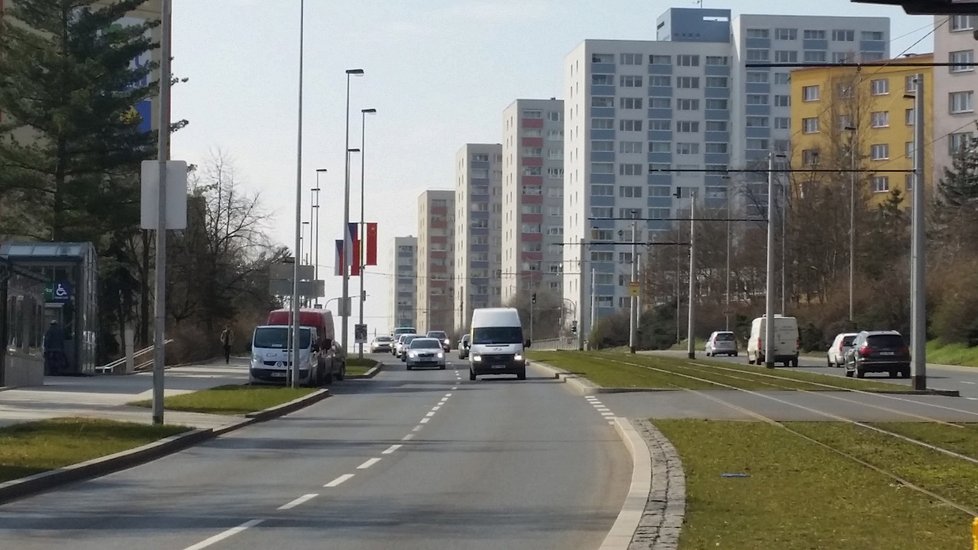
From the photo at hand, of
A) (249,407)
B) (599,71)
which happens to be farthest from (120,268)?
(599,71)

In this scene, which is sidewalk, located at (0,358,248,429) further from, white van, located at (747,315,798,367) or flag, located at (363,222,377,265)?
white van, located at (747,315,798,367)

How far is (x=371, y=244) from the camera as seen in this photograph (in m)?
70.3

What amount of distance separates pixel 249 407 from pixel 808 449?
14954mm

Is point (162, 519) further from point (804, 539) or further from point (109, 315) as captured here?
point (109, 315)

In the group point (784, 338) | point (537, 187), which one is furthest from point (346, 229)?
point (537, 187)

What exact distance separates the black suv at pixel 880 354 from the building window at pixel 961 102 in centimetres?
4940

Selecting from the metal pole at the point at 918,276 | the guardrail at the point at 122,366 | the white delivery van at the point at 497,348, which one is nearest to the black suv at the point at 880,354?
the white delivery van at the point at 497,348

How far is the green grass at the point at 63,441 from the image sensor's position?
17594mm

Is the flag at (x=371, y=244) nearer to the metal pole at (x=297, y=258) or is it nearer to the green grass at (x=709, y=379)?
the green grass at (x=709, y=379)

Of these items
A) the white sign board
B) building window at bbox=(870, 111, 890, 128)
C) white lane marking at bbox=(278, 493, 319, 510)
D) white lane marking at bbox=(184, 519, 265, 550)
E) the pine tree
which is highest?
building window at bbox=(870, 111, 890, 128)

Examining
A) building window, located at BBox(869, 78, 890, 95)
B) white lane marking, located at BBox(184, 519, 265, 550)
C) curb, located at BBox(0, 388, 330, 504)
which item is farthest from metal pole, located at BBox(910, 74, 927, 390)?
building window, located at BBox(869, 78, 890, 95)

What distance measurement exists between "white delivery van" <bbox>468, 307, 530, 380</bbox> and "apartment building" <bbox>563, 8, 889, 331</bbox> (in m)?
96.3

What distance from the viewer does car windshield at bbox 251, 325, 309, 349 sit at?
44281mm

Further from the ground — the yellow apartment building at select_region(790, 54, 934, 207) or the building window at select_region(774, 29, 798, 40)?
the building window at select_region(774, 29, 798, 40)
